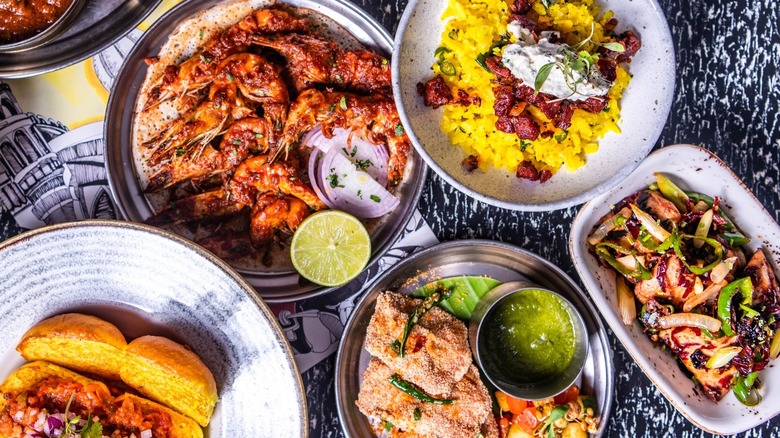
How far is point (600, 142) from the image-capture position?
2.97m

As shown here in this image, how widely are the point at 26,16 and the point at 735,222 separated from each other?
11.6 ft

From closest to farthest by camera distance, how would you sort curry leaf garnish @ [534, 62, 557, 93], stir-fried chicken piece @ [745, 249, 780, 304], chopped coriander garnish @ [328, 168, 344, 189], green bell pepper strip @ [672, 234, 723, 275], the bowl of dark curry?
1. curry leaf garnish @ [534, 62, 557, 93]
2. the bowl of dark curry
3. green bell pepper strip @ [672, 234, 723, 275]
4. stir-fried chicken piece @ [745, 249, 780, 304]
5. chopped coriander garnish @ [328, 168, 344, 189]

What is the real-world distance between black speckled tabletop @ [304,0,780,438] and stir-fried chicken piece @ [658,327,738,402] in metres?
0.33

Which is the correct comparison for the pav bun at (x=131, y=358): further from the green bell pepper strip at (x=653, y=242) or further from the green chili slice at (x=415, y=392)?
the green bell pepper strip at (x=653, y=242)

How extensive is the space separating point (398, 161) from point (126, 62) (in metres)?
1.38

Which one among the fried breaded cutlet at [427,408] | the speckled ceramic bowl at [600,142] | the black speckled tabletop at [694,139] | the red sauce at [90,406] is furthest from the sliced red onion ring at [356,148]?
the red sauce at [90,406]

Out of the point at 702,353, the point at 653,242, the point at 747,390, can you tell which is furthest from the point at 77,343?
the point at 747,390

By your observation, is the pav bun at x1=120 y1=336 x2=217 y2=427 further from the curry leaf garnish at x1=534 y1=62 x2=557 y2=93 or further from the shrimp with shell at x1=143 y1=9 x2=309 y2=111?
the curry leaf garnish at x1=534 y1=62 x2=557 y2=93

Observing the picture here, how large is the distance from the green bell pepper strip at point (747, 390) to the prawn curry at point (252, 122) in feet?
6.35

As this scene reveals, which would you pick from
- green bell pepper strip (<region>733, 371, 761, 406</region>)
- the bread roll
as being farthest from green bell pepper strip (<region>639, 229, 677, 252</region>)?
the bread roll

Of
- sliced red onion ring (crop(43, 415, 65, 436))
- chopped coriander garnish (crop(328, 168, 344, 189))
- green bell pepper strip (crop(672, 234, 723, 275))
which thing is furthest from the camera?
chopped coriander garnish (crop(328, 168, 344, 189))

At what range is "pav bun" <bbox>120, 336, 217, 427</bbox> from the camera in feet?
9.14

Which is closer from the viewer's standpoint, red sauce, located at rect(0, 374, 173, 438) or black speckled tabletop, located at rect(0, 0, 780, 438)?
red sauce, located at rect(0, 374, 173, 438)

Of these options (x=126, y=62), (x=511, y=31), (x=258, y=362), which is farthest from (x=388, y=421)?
(x=126, y=62)
